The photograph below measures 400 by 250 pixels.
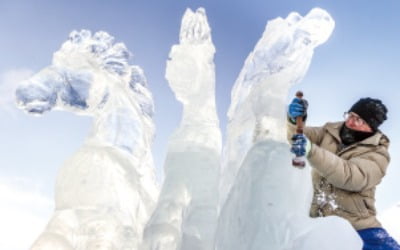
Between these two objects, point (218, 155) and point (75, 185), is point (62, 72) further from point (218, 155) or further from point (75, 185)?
point (218, 155)

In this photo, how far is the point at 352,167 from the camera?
421 centimetres

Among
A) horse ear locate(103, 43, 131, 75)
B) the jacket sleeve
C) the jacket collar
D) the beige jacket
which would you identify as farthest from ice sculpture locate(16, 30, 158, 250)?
the jacket sleeve

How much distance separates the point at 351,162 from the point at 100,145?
3.35m

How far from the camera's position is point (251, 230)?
447 centimetres

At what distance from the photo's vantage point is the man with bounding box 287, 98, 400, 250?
410cm

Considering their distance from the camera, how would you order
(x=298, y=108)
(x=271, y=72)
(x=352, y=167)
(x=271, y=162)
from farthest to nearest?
(x=271, y=72), (x=271, y=162), (x=352, y=167), (x=298, y=108)

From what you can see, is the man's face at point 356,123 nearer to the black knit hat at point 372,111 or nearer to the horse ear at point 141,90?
the black knit hat at point 372,111

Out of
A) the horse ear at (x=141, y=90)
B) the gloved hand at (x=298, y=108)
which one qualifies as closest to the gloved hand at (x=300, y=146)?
the gloved hand at (x=298, y=108)

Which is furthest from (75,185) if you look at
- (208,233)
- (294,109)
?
(294,109)

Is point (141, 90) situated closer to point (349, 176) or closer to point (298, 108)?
point (298, 108)

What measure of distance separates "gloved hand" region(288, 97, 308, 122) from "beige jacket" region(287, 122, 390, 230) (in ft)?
0.81

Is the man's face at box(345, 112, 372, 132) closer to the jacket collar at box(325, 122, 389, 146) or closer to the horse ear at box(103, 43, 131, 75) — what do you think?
the jacket collar at box(325, 122, 389, 146)

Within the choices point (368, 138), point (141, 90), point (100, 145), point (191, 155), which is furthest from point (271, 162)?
point (141, 90)

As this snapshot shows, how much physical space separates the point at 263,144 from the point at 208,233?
4.53ft
